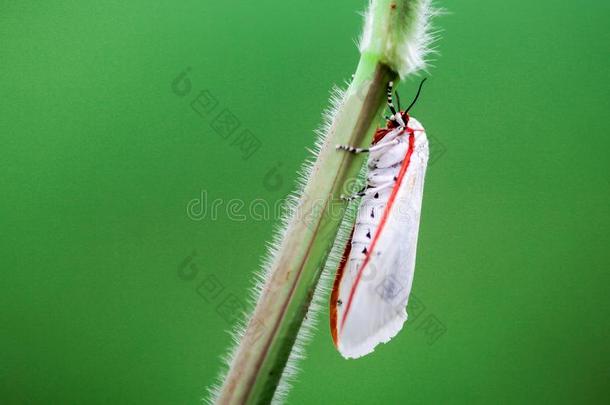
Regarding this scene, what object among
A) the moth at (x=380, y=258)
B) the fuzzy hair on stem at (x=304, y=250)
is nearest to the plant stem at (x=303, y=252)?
the fuzzy hair on stem at (x=304, y=250)

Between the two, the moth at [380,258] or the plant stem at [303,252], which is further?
the moth at [380,258]

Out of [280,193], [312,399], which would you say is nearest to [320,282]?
→ [280,193]

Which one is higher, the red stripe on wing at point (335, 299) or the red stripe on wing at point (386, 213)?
the red stripe on wing at point (386, 213)

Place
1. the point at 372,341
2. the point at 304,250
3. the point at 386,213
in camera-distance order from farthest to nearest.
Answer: the point at 386,213
the point at 372,341
the point at 304,250

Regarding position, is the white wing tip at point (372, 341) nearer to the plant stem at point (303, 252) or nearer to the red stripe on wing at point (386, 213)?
the red stripe on wing at point (386, 213)

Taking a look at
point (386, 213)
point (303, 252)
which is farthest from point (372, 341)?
point (303, 252)

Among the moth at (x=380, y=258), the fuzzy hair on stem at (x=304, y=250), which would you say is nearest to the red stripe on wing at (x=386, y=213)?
the moth at (x=380, y=258)

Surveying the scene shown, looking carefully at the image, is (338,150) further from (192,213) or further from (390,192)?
(192,213)

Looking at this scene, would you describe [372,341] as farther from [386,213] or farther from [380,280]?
[386,213]
